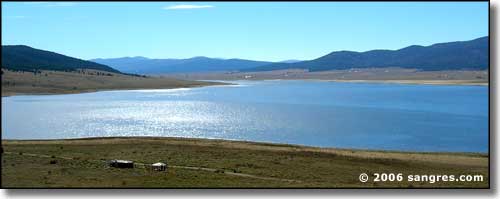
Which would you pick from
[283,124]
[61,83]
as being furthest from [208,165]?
[61,83]

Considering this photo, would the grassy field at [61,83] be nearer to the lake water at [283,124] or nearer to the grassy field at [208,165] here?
the lake water at [283,124]

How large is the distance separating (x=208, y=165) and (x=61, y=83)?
122m

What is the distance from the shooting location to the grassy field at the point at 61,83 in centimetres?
12450

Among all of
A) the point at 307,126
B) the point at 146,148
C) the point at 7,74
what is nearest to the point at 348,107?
the point at 307,126

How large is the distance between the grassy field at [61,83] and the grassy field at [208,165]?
84.0m

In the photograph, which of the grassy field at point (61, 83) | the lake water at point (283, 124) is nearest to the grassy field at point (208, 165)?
the lake water at point (283, 124)

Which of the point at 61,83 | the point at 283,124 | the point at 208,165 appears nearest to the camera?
the point at 208,165

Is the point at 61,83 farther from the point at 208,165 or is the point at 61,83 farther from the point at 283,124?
the point at 208,165

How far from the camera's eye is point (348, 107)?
87.1m

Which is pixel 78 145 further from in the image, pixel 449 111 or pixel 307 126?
pixel 449 111

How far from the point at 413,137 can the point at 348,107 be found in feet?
118

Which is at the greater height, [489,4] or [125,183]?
[489,4]

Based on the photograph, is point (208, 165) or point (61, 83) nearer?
point (208, 165)

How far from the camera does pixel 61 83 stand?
14062 cm
